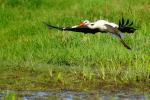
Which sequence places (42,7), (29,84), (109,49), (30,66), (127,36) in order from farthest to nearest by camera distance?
1. (42,7)
2. (127,36)
3. (109,49)
4. (30,66)
5. (29,84)

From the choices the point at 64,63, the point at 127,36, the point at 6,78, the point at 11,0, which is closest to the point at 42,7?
the point at 11,0

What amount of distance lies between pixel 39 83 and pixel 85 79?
0.69m

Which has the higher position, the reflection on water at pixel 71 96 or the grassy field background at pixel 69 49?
the grassy field background at pixel 69 49

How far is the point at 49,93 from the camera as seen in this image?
9062mm

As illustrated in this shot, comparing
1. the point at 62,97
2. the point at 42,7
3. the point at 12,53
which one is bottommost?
the point at 62,97

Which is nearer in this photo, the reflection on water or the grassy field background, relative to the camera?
the reflection on water

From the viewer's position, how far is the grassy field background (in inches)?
376

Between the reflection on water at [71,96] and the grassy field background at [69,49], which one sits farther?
the grassy field background at [69,49]

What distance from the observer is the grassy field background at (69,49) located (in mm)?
9539

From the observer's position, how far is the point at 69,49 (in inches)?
447

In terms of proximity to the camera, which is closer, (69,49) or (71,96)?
(71,96)

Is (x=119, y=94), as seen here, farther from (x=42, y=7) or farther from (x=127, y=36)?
(x=42, y=7)

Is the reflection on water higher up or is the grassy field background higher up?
the grassy field background

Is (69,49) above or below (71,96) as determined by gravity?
above
